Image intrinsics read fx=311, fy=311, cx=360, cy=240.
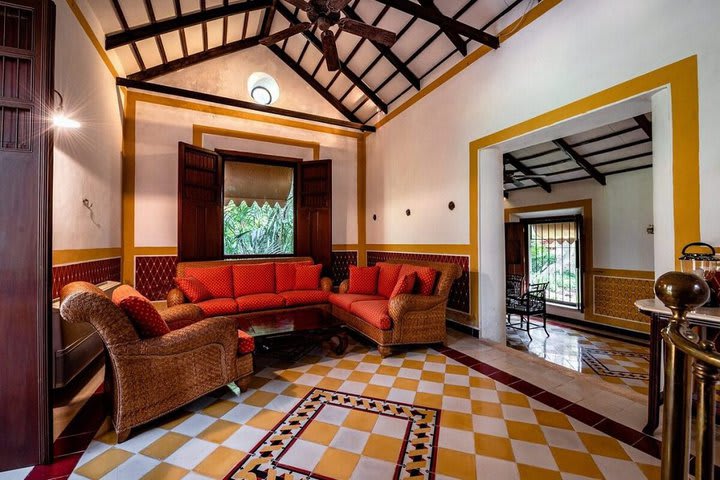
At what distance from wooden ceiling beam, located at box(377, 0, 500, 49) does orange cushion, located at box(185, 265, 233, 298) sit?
12.8 ft

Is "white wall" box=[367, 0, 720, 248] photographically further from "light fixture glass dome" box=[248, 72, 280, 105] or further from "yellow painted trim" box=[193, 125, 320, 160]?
"light fixture glass dome" box=[248, 72, 280, 105]

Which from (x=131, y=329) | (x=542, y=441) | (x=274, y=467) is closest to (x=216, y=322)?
(x=131, y=329)

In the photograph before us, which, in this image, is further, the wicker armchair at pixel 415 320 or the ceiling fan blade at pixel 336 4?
A: the wicker armchair at pixel 415 320

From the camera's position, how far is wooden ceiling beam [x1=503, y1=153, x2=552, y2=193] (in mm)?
6255

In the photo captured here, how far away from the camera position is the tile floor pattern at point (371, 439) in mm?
1729

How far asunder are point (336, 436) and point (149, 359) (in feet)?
4.36

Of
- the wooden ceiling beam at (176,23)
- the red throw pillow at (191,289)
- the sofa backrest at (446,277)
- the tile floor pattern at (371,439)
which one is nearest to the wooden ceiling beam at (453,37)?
the wooden ceiling beam at (176,23)

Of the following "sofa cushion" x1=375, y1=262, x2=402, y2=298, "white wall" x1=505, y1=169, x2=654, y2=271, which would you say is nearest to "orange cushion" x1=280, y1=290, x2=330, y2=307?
"sofa cushion" x1=375, y1=262, x2=402, y2=298

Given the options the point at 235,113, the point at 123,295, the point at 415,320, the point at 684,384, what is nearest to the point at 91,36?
the point at 235,113

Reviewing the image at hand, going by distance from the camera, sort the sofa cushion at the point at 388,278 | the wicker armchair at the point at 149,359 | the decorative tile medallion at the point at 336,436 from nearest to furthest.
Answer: the decorative tile medallion at the point at 336,436 < the wicker armchair at the point at 149,359 < the sofa cushion at the point at 388,278

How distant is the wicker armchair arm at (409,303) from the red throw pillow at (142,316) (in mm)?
2149

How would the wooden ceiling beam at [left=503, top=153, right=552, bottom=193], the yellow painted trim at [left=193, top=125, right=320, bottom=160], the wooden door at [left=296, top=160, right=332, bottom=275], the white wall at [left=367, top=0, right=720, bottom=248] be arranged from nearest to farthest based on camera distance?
the white wall at [left=367, top=0, right=720, bottom=248]
the yellow painted trim at [left=193, top=125, right=320, bottom=160]
the wooden door at [left=296, top=160, right=332, bottom=275]
the wooden ceiling beam at [left=503, top=153, right=552, bottom=193]

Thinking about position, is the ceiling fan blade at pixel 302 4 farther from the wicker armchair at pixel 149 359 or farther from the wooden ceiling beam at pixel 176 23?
the wicker armchair at pixel 149 359

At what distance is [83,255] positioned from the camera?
3.34 m
